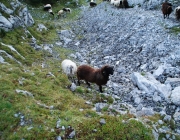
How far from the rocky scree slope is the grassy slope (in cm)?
125

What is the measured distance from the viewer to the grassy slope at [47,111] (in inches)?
291

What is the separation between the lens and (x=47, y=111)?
837 cm

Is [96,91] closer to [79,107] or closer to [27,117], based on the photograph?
[79,107]

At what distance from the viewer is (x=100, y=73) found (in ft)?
37.1

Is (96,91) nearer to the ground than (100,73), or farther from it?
nearer to the ground

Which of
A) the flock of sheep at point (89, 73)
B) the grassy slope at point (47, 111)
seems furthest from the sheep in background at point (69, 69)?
the grassy slope at point (47, 111)

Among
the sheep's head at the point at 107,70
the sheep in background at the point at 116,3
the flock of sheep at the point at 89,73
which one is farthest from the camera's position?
the sheep in background at the point at 116,3

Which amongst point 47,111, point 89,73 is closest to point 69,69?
point 89,73

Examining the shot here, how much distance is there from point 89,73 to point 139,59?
12.5 ft

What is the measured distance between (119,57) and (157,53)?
2.81 meters

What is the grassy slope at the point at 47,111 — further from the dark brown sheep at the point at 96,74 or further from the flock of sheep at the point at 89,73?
the dark brown sheep at the point at 96,74

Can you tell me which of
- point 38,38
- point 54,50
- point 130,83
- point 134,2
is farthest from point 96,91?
point 134,2

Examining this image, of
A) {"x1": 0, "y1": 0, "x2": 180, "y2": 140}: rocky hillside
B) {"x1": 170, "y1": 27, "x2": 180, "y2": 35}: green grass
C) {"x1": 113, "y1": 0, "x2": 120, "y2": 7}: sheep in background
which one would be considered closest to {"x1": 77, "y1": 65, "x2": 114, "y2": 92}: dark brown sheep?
{"x1": 0, "y1": 0, "x2": 180, "y2": 140}: rocky hillside

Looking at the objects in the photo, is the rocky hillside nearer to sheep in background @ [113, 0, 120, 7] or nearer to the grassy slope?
the grassy slope
